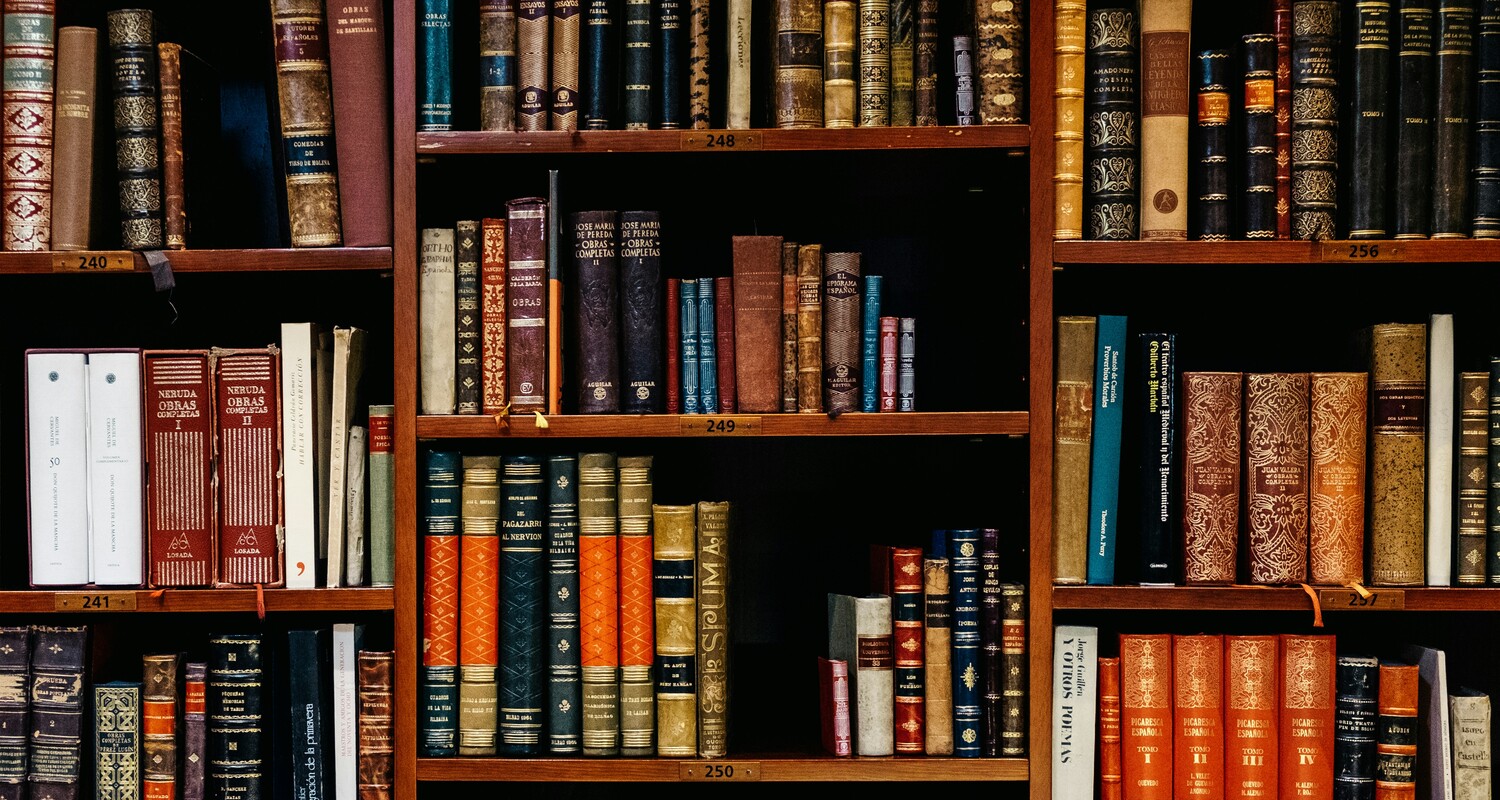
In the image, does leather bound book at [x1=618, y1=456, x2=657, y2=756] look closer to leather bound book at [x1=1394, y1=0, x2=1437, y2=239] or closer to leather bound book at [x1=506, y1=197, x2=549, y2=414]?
leather bound book at [x1=506, y1=197, x2=549, y2=414]

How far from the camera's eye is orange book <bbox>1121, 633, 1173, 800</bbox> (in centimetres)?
146

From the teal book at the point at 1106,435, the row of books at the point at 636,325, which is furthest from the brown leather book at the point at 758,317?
the teal book at the point at 1106,435

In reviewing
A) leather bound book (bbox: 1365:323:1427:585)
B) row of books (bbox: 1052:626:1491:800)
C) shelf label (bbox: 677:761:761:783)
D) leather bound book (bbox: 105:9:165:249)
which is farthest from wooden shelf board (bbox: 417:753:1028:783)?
leather bound book (bbox: 105:9:165:249)

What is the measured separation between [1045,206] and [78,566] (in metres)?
1.36

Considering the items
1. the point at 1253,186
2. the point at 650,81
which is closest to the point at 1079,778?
the point at 1253,186

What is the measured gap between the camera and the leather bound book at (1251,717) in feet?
4.76

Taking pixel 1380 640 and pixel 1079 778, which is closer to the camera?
pixel 1079 778

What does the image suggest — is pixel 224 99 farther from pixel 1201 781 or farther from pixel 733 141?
pixel 1201 781

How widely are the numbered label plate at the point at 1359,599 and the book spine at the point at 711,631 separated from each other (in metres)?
0.60

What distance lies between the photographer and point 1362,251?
4.69 feet

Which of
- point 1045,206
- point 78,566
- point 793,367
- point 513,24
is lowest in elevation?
point 78,566

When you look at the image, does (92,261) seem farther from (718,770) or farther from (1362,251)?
(1362,251)

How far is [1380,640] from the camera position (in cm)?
178

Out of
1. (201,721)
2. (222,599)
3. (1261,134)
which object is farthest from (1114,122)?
(201,721)
